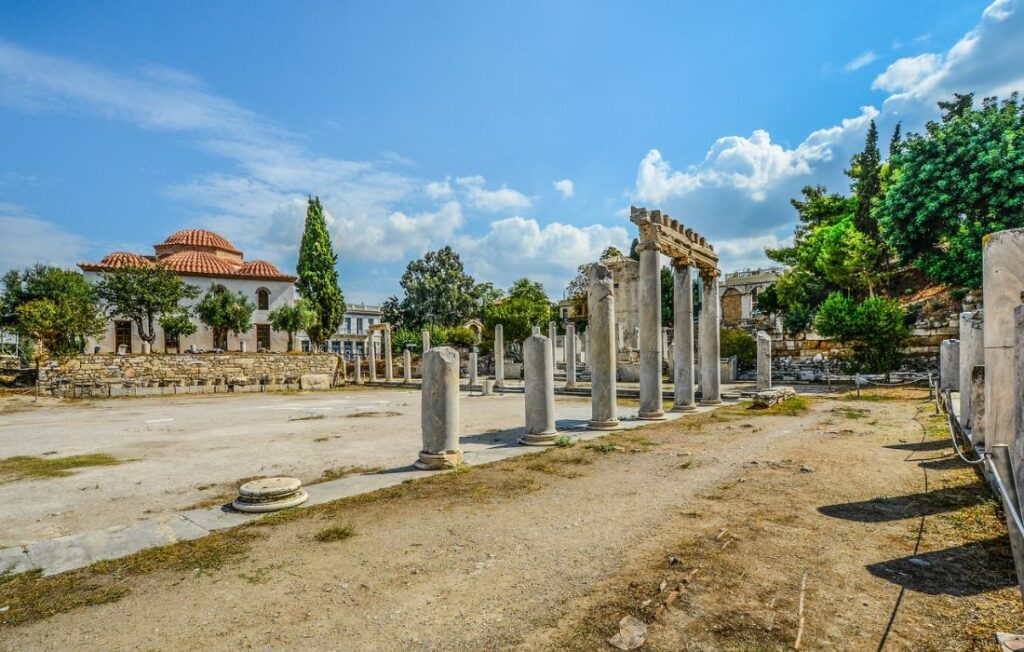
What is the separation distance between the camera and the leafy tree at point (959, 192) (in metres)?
20.8

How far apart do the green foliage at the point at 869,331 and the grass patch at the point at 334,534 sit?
22424mm

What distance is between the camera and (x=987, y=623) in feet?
9.50

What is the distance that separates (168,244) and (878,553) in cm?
5242

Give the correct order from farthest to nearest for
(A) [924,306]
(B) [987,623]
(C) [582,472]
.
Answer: (A) [924,306]
(C) [582,472]
(B) [987,623]

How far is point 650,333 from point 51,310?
28.7 metres

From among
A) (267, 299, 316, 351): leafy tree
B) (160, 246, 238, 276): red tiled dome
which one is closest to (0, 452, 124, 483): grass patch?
(267, 299, 316, 351): leafy tree

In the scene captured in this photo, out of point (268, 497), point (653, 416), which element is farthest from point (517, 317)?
point (268, 497)

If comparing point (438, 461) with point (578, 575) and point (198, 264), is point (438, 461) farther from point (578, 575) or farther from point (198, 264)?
point (198, 264)

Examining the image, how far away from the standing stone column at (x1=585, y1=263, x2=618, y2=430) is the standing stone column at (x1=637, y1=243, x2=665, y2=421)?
1.46 meters

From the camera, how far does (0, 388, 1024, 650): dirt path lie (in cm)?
296

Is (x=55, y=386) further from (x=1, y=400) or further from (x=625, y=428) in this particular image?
(x=625, y=428)

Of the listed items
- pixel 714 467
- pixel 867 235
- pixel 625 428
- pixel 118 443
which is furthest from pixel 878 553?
pixel 867 235

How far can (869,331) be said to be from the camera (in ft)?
68.9

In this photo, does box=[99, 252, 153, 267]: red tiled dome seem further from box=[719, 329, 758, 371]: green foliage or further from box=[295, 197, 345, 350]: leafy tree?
box=[719, 329, 758, 371]: green foliage
